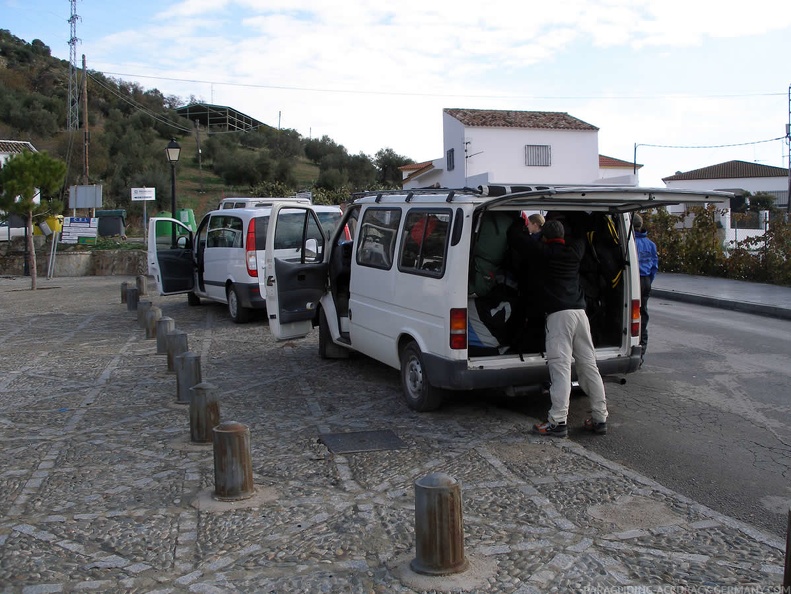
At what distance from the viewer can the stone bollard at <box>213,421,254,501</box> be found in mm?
5000

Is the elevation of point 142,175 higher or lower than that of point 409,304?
higher

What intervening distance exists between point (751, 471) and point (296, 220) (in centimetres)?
842

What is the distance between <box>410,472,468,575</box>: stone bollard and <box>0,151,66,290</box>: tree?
62.2 feet

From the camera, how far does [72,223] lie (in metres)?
25.6

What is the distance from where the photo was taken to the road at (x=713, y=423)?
→ 518 centimetres

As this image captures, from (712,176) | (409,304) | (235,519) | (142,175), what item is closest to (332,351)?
(409,304)

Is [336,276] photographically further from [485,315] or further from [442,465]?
[442,465]

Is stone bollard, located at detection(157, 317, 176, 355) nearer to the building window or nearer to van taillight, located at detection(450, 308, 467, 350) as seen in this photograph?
van taillight, located at detection(450, 308, 467, 350)

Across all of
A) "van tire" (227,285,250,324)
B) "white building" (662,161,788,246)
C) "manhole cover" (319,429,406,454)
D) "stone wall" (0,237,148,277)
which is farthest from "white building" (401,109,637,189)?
"manhole cover" (319,429,406,454)

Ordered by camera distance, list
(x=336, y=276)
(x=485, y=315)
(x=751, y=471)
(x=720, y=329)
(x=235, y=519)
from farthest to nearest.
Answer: (x=720, y=329)
(x=336, y=276)
(x=485, y=315)
(x=751, y=471)
(x=235, y=519)

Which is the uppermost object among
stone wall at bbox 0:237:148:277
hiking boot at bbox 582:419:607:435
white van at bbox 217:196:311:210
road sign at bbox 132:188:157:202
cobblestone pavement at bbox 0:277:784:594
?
road sign at bbox 132:188:157:202

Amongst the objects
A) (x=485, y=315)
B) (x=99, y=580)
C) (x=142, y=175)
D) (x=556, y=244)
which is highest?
(x=142, y=175)

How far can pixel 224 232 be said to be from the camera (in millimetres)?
13422

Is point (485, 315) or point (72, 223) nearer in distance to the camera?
point (485, 315)
